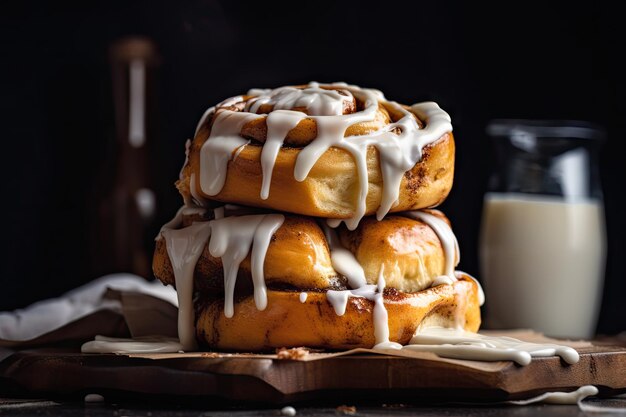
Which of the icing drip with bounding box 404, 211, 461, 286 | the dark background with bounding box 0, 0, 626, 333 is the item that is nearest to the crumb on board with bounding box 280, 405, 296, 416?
the icing drip with bounding box 404, 211, 461, 286

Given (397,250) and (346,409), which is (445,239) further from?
(346,409)

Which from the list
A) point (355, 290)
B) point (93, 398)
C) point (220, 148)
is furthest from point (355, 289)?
point (93, 398)

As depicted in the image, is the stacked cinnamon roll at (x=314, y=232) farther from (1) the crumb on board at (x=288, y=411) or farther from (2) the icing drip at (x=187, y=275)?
(1) the crumb on board at (x=288, y=411)

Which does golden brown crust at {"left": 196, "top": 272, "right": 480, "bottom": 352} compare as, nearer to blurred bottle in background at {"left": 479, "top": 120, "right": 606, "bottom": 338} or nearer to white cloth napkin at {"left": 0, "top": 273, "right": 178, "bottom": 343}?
white cloth napkin at {"left": 0, "top": 273, "right": 178, "bottom": 343}

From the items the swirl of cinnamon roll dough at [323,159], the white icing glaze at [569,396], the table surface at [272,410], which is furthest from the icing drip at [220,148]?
the white icing glaze at [569,396]

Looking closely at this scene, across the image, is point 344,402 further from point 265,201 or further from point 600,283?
point 600,283
